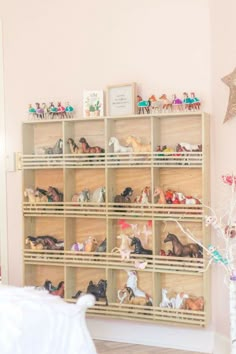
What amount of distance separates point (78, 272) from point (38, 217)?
47cm

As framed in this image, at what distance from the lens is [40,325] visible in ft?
6.52

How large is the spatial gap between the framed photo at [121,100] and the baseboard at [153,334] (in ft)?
4.55

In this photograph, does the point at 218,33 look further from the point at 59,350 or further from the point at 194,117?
the point at 59,350

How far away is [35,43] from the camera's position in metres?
3.51

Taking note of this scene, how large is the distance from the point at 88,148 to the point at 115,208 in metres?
0.43

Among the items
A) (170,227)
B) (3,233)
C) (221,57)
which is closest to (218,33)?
(221,57)

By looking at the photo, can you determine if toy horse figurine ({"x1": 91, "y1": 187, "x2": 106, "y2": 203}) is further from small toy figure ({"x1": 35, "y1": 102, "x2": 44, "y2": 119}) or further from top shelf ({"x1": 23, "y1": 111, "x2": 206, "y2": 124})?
small toy figure ({"x1": 35, "y1": 102, "x2": 44, "y2": 119})

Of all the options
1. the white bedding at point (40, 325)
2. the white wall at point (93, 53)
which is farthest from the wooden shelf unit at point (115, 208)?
the white bedding at point (40, 325)

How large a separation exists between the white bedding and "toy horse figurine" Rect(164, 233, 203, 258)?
1011 millimetres

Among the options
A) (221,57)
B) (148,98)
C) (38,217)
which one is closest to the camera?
(221,57)

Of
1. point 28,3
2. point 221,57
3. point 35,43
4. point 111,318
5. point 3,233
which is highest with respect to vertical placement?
point 28,3

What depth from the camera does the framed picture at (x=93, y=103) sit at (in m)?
3.28

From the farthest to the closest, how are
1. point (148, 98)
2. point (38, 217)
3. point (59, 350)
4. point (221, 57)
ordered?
point (38, 217)
point (148, 98)
point (221, 57)
point (59, 350)

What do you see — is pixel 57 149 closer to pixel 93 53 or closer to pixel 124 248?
pixel 93 53
